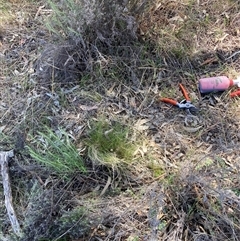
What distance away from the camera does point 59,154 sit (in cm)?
207

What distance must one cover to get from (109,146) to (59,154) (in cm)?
24

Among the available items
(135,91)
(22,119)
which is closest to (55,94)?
(22,119)

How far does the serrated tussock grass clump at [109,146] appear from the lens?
2.03 metres

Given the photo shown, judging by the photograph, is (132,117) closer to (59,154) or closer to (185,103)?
(185,103)

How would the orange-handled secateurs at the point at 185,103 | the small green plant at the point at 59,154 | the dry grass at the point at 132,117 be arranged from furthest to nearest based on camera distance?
1. the orange-handled secateurs at the point at 185,103
2. the small green plant at the point at 59,154
3. the dry grass at the point at 132,117

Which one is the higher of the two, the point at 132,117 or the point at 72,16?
the point at 72,16

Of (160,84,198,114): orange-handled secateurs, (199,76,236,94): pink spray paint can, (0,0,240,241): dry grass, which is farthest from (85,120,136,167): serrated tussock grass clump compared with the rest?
(199,76,236,94): pink spray paint can

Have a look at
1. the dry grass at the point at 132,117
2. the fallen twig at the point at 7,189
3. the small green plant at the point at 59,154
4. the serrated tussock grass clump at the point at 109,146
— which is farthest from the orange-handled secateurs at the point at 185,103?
the fallen twig at the point at 7,189

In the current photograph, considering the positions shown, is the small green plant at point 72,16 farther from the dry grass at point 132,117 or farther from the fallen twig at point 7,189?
the fallen twig at point 7,189

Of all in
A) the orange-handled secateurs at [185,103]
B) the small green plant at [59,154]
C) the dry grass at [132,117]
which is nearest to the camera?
the dry grass at [132,117]

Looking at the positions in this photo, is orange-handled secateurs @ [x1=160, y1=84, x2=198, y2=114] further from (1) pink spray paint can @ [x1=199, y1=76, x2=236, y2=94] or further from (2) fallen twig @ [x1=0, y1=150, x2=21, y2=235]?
(2) fallen twig @ [x1=0, y1=150, x2=21, y2=235]

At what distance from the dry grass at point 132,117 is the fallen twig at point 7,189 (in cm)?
3

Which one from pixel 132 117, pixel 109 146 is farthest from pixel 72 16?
pixel 109 146

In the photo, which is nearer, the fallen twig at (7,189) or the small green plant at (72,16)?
the fallen twig at (7,189)
